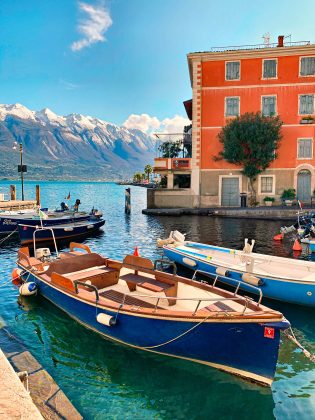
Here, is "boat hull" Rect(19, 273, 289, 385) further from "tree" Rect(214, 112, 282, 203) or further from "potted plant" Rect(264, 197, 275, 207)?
"potted plant" Rect(264, 197, 275, 207)

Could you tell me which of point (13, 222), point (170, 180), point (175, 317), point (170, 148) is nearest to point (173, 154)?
point (170, 148)

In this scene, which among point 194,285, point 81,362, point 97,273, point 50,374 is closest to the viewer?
point 50,374

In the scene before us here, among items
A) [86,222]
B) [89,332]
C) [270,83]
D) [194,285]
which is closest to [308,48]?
[270,83]

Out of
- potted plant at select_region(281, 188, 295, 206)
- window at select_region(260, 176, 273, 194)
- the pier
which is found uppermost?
window at select_region(260, 176, 273, 194)

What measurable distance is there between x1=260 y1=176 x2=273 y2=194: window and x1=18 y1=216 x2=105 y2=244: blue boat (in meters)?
19.1

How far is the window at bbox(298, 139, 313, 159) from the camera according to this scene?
35463 millimetres

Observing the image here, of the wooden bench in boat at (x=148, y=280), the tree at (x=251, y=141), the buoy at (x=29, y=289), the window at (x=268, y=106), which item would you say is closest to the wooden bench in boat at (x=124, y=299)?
the wooden bench in boat at (x=148, y=280)

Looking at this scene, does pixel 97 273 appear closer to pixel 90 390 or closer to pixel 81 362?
pixel 81 362

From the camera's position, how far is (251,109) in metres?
36.1

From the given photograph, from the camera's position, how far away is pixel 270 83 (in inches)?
1403

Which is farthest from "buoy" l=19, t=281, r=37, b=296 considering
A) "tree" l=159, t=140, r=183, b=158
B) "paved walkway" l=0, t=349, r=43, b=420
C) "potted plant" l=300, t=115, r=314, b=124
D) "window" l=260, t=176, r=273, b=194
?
A: "tree" l=159, t=140, r=183, b=158

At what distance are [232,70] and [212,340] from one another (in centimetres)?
3428

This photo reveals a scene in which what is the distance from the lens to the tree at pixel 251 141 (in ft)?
112

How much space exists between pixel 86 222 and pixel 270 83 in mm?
24399
